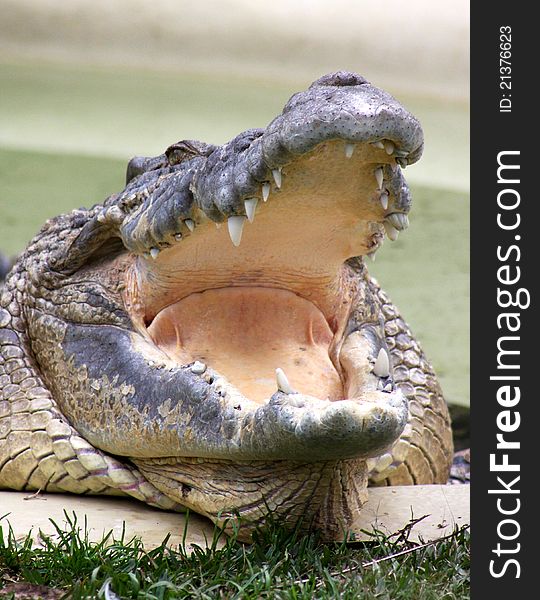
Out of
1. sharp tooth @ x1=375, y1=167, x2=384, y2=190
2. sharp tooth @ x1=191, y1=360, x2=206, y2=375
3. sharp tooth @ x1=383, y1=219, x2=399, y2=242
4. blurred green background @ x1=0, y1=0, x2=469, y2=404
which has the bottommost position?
sharp tooth @ x1=191, y1=360, x2=206, y2=375

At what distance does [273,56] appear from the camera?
552 inches

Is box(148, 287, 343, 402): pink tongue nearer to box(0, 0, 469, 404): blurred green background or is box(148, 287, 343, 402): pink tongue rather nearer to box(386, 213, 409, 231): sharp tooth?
box(386, 213, 409, 231): sharp tooth

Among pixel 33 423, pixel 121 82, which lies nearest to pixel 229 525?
pixel 33 423

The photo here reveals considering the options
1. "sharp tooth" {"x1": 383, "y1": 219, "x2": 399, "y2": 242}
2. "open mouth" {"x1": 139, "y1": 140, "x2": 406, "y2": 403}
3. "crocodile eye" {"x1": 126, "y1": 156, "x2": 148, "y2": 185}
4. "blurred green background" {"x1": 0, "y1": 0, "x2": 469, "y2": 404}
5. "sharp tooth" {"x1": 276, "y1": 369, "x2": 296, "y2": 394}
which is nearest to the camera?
"sharp tooth" {"x1": 276, "y1": 369, "x2": 296, "y2": 394}

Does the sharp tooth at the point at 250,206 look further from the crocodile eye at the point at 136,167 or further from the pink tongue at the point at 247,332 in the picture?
the crocodile eye at the point at 136,167

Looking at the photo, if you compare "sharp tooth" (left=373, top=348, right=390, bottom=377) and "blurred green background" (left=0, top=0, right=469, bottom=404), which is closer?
"sharp tooth" (left=373, top=348, right=390, bottom=377)

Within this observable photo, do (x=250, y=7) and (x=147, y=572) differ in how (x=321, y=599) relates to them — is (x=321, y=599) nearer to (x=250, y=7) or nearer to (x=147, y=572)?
(x=147, y=572)

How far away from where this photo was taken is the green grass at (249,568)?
2623 mm

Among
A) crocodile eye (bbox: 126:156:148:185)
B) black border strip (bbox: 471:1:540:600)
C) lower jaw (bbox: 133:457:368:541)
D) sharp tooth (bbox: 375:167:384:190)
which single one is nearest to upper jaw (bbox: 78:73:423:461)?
sharp tooth (bbox: 375:167:384:190)

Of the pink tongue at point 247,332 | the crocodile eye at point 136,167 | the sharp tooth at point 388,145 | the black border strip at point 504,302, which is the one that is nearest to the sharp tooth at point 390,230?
the black border strip at point 504,302

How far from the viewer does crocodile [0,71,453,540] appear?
271 cm

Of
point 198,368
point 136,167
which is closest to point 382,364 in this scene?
point 198,368

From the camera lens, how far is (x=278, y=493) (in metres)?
2.99

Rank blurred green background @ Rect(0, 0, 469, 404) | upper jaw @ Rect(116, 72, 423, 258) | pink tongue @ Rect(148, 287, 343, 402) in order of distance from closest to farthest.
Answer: upper jaw @ Rect(116, 72, 423, 258), pink tongue @ Rect(148, 287, 343, 402), blurred green background @ Rect(0, 0, 469, 404)
